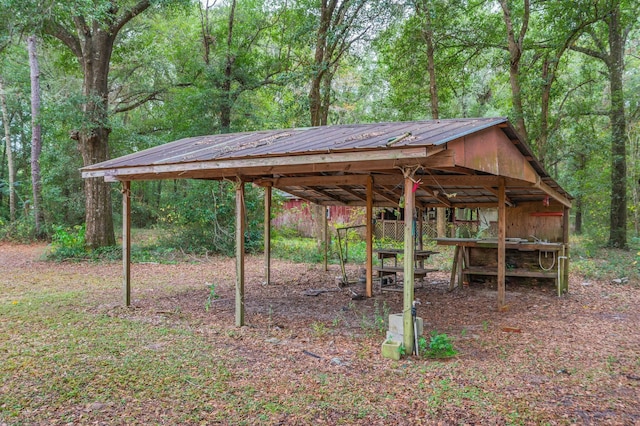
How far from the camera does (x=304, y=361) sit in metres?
4.46

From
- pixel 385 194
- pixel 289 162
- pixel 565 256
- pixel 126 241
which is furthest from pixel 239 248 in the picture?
pixel 565 256

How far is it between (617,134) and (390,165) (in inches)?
495

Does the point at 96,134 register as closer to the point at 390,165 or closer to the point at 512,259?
the point at 390,165

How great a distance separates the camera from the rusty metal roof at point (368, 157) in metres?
4.41

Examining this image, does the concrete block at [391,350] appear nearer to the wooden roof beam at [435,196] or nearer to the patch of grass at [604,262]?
the wooden roof beam at [435,196]

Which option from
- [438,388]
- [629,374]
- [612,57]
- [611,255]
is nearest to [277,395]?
[438,388]

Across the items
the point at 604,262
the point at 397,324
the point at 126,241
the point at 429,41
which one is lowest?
the point at 604,262

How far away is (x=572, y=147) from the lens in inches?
663

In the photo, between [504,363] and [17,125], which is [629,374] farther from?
[17,125]

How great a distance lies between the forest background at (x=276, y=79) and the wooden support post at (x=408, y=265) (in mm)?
8977

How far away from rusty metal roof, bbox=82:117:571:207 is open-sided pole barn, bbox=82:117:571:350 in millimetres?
13

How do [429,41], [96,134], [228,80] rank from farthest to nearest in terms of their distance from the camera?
[228,80] → [429,41] → [96,134]

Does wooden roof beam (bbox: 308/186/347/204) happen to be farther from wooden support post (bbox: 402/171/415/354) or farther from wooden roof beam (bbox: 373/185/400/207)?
wooden support post (bbox: 402/171/415/354)

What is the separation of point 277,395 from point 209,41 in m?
14.1
